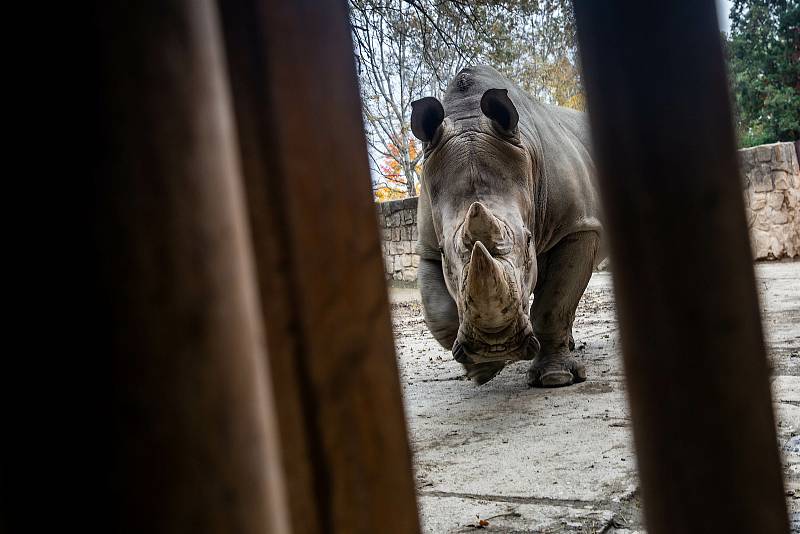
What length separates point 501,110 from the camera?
Answer: 481cm

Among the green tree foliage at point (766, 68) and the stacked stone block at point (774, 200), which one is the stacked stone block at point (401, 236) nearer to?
the stacked stone block at point (774, 200)

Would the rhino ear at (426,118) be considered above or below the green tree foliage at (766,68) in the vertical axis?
below

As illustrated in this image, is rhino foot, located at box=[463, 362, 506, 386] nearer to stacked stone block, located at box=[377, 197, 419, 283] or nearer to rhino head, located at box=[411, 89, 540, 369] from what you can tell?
rhino head, located at box=[411, 89, 540, 369]

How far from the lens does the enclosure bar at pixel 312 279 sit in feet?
2.68

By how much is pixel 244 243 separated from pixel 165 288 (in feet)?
0.27

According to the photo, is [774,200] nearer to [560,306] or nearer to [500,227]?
[560,306]

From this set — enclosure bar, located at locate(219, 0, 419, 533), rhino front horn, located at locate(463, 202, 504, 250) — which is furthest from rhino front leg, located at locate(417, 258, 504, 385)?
enclosure bar, located at locate(219, 0, 419, 533)

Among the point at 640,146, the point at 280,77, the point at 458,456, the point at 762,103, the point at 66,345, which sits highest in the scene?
the point at 762,103

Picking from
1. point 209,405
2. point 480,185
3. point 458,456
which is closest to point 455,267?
point 480,185

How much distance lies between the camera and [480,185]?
4.68 m

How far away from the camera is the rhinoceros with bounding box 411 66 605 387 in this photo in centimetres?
417

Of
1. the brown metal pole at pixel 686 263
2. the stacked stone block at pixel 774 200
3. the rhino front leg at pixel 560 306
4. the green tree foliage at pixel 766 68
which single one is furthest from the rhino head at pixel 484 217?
the green tree foliage at pixel 766 68

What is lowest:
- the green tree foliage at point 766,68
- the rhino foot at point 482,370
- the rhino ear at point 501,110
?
the rhino foot at point 482,370

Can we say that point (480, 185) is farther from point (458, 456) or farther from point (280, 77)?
point (280, 77)
